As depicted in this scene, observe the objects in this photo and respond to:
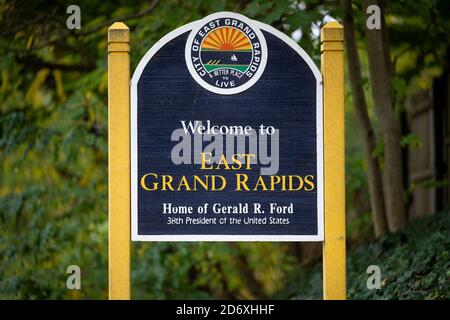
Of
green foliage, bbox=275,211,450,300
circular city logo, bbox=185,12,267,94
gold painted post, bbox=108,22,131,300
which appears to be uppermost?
circular city logo, bbox=185,12,267,94

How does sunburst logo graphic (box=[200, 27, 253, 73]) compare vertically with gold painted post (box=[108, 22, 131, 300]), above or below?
above

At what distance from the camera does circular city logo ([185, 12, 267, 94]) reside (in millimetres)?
5418

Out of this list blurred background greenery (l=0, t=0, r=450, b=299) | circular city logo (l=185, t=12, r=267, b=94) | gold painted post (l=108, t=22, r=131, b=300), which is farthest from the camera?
blurred background greenery (l=0, t=0, r=450, b=299)

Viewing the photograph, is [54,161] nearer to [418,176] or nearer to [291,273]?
[291,273]

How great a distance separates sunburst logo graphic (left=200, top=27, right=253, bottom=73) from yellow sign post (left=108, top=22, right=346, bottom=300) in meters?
0.49

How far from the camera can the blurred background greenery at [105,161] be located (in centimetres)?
754

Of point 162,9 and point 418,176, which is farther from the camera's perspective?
point 418,176

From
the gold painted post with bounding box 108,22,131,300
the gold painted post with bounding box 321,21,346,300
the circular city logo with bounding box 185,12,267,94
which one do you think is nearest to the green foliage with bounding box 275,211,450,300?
the gold painted post with bounding box 321,21,346,300

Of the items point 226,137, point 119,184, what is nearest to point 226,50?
point 226,137

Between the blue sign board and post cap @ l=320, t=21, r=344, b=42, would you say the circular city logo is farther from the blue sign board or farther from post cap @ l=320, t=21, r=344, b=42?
post cap @ l=320, t=21, r=344, b=42

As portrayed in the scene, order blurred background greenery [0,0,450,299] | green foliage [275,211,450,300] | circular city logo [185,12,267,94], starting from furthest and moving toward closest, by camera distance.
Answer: blurred background greenery [0,0,450,299] < green foliage [275,211,450,300] < circular city logo [185,12,267,94]

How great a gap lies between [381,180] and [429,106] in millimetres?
2949

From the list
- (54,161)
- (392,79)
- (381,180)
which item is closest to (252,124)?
(392,79)
